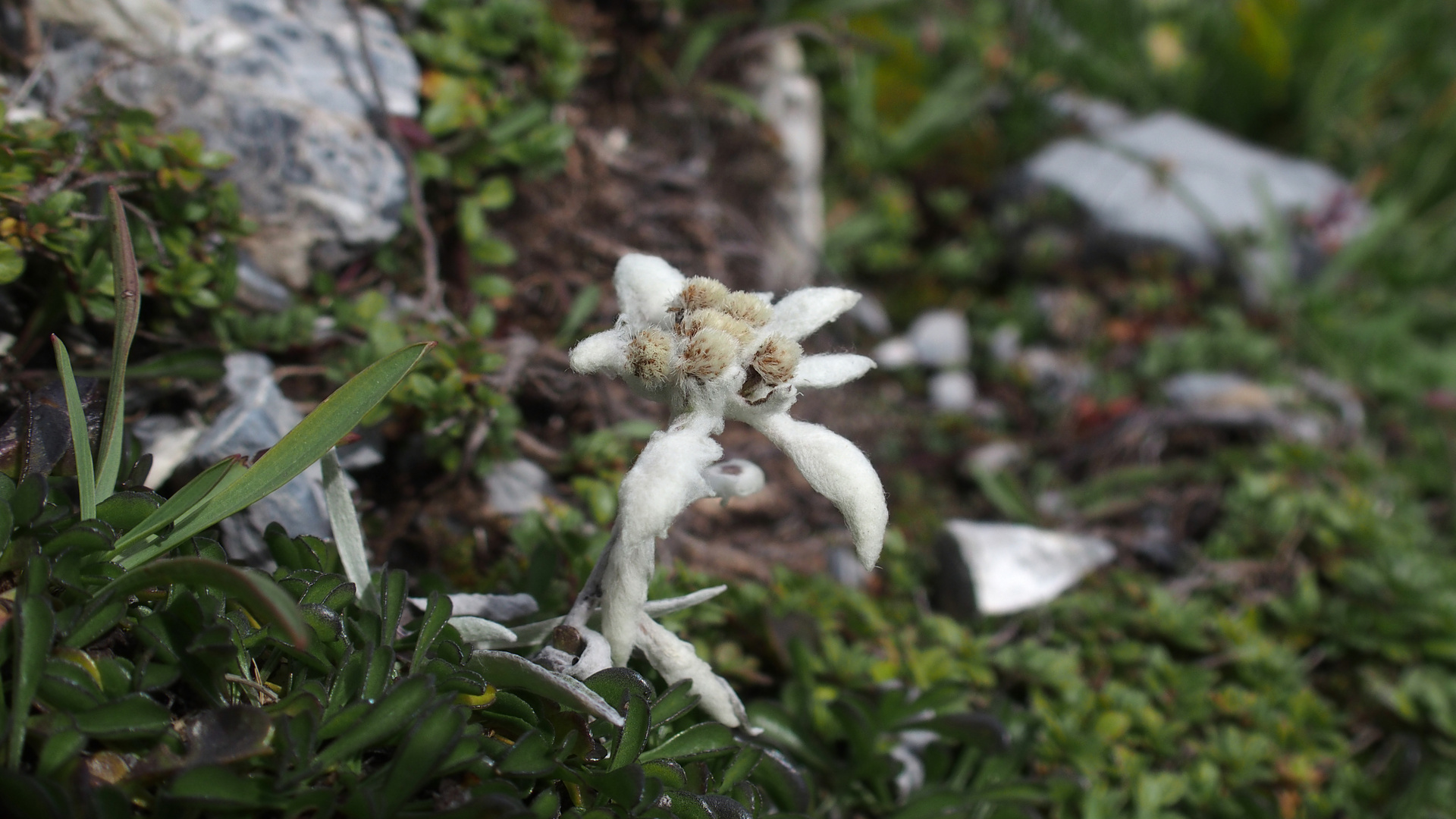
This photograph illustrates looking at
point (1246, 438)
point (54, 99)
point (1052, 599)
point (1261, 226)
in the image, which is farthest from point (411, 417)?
point (1261, 226)

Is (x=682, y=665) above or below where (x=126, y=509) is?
below

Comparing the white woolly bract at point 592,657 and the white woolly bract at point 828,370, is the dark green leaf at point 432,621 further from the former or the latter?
the white woolly bract at point 828,370

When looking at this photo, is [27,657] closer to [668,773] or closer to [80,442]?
[80,442]

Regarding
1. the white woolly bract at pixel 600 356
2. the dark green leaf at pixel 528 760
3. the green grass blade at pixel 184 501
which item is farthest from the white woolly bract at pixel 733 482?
the green grass blade at pixel 184 501

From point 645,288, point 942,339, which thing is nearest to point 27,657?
point 645,288

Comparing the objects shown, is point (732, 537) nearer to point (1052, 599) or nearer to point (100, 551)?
point (1052, 599)
